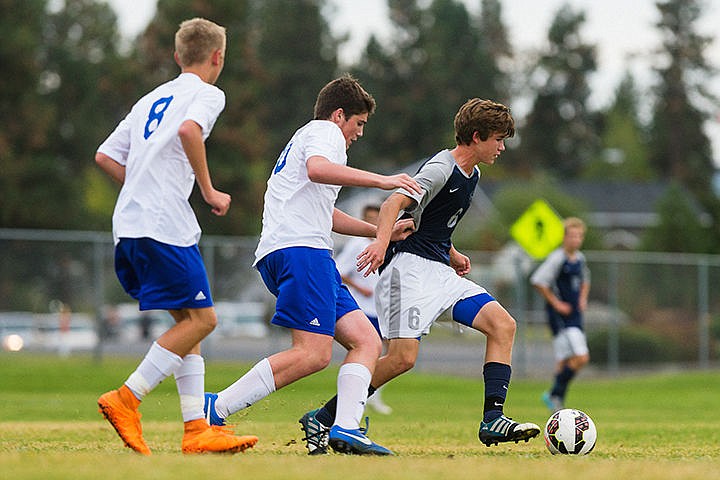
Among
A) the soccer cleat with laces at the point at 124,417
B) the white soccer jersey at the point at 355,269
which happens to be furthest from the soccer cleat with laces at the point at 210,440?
the white soccer jersey at the point at 355,269

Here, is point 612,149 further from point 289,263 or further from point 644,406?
point 289,263

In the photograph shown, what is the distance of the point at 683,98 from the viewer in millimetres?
80812

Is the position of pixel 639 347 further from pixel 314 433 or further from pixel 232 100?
pixel 232 100

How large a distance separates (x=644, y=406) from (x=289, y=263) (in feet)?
33.9

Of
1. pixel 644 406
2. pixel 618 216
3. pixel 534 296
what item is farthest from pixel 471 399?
pixel 618 216

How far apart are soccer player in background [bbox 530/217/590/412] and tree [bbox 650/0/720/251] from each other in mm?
63158

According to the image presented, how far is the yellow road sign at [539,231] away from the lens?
82.4 feet

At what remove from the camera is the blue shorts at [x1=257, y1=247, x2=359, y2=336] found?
281 inches

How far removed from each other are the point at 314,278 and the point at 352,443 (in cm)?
95

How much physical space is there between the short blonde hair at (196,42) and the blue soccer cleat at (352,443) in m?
2.21

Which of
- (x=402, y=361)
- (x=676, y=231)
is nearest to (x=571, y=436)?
(x=402, y=361)

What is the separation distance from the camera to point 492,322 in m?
7.77

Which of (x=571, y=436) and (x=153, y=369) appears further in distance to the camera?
(x=571, y=436)

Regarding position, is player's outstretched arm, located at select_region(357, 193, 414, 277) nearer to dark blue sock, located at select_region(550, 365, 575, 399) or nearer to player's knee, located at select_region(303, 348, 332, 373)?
player's knee, located at select_region(303, 348, 332, 373)
